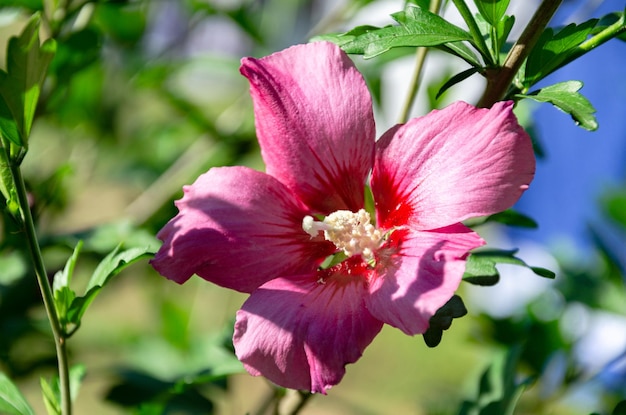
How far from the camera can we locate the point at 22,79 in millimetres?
615

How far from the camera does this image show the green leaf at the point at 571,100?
60cm

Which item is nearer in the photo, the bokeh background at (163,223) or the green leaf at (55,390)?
the green leaf at (55,390)

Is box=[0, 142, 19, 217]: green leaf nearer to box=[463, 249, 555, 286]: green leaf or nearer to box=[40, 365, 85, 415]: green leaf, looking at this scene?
box=[40, 365, 85, 415]: green leaf

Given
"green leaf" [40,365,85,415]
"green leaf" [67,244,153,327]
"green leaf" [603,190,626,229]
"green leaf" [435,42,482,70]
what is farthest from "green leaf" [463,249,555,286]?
"green leaf" [603,190,626,229]

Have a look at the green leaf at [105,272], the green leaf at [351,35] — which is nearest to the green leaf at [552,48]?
the green leaf at [351,35]

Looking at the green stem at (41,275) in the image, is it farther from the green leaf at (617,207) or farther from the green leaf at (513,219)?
the green leaf at (617,207)

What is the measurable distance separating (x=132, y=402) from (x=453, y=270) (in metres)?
0.68

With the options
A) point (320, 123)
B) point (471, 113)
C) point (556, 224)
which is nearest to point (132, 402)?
point (320, 123)

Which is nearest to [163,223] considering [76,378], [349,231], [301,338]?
[76,378]

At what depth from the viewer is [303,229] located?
0.74 metres

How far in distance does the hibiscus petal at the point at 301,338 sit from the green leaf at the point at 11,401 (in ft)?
0.87

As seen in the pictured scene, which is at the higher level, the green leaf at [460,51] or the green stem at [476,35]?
the green stem at [476,35]

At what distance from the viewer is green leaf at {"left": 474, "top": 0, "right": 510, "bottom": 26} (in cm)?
66

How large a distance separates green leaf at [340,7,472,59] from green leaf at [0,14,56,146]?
0.26 m
